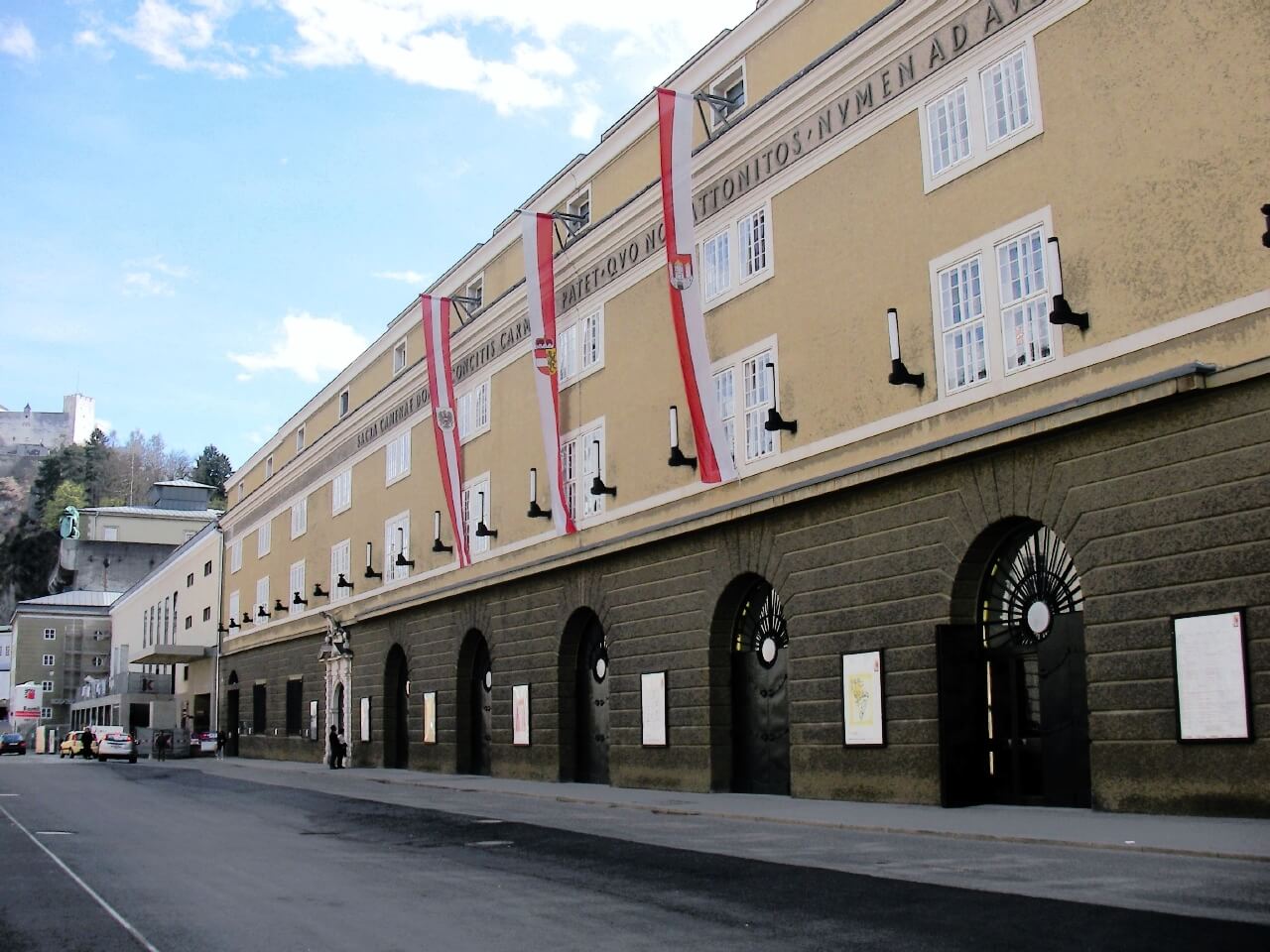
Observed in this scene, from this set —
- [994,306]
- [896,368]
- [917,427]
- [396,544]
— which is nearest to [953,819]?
[917,427]

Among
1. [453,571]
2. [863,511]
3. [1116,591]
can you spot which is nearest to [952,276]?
[863,511]

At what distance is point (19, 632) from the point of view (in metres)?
116

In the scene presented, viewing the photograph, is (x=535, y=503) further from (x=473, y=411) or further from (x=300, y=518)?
(x=300, y=518)

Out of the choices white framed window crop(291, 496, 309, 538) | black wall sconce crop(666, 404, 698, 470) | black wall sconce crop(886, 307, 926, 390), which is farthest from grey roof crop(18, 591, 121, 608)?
black wall sconce crop(886, 307, 926, 390)

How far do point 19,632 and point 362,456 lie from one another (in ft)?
270

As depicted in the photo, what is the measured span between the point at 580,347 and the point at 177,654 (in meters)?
50.2

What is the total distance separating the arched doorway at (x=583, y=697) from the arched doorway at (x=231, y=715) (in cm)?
3923

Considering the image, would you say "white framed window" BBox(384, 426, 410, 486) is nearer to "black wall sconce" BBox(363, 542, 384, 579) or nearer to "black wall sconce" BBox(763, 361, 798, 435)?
"black wall sconce" BBox(363, 542, 384, 579)

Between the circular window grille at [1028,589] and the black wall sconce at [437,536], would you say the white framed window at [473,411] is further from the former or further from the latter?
the circular window grille at [1028,589]

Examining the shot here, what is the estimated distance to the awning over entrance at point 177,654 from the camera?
72.6m

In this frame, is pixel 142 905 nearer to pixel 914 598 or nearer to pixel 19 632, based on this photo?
pixel 914 598

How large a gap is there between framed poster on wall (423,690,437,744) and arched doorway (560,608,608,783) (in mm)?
9553

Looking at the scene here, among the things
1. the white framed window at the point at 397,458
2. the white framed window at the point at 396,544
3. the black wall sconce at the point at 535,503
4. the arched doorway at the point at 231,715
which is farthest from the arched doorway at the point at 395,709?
the arched doorway at the point at 231,715

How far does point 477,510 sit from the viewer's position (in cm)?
3775
